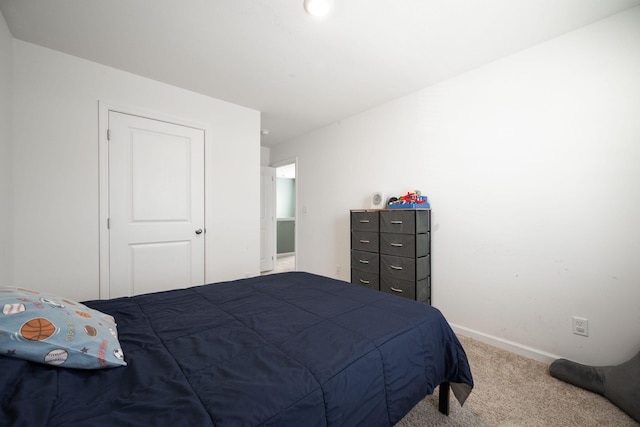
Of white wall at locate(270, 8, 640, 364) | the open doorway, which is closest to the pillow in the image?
white wall at locate(270, 8, 640, 364)

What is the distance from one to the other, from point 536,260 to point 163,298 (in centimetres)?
269

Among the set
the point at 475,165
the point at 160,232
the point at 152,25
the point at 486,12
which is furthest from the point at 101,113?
the point at 475,165

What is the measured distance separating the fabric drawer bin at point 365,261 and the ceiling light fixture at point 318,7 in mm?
2122

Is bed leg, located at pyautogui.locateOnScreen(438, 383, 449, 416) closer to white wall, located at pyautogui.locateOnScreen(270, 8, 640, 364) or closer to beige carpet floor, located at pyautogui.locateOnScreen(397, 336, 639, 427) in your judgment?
beige carpet floor, located at pyautogui.locateOnScreen(397, 336, 639, 427)

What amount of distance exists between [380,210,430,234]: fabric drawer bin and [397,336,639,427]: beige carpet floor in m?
1.18

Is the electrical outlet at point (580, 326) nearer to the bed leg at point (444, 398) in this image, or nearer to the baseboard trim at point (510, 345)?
the baseboard trim at point (510, 345)

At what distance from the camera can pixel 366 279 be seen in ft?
9.41

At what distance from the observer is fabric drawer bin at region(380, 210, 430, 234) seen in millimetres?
2461

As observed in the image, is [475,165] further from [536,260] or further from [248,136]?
[248,136]

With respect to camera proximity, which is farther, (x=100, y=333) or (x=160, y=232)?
(x=160, y=232)

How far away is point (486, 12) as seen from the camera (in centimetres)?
171

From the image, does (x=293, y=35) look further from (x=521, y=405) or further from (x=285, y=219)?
(x=285, y=219)

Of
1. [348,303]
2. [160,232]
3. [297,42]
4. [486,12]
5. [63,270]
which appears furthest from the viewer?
[160,232]

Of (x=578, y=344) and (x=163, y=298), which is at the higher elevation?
(x=163, y=298)
